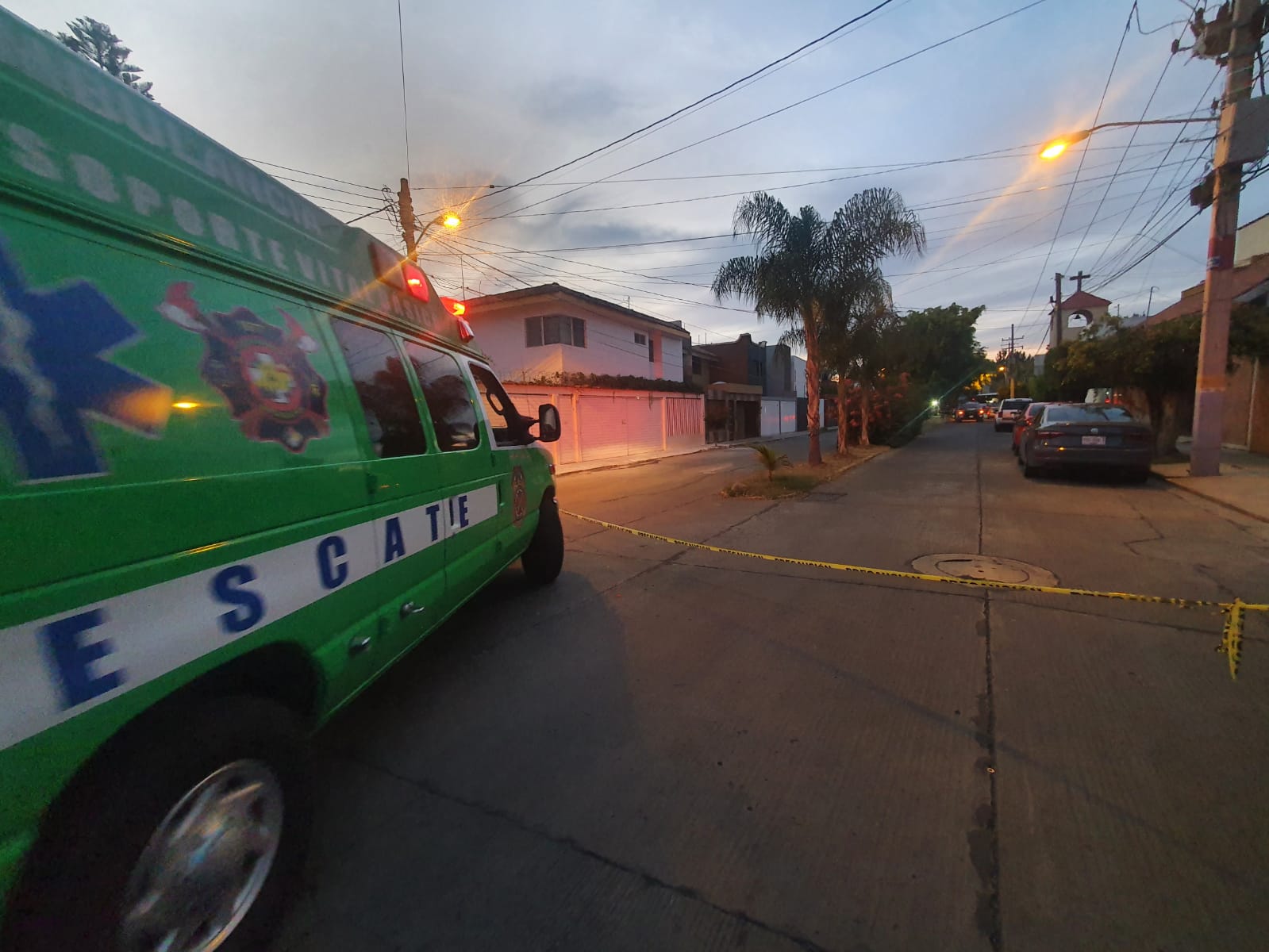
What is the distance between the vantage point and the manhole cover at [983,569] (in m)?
4.84

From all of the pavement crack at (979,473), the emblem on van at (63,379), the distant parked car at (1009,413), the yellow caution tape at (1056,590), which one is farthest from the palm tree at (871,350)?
the emblem on van at (63,379)

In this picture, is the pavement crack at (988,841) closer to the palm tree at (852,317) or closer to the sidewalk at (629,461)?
the palm tree at (852,317)

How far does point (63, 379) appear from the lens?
4.30 ft

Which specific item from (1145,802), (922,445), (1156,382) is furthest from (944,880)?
(922,445)

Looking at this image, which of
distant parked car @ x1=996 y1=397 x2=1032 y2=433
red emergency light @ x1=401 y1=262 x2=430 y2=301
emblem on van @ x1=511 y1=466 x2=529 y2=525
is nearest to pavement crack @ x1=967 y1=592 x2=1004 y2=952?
emblem on van @ x1=511 y1=466 x2=529 y2=525

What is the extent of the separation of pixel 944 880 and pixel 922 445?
20.8 m

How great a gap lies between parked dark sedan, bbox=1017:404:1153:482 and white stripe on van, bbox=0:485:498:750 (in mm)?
10746

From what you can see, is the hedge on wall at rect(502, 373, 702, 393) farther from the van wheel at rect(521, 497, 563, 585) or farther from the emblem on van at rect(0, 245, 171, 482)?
the emblem on van at rect(0, 245, 171, 482)

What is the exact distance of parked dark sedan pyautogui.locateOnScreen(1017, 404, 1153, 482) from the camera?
9070 mm

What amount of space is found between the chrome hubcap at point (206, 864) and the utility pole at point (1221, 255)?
42.9 feet

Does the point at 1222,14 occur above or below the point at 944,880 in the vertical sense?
above

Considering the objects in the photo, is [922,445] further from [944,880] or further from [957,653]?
[944,880]

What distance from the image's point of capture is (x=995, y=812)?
7.11 ft

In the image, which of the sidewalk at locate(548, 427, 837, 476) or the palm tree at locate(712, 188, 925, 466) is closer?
the palm tree at locate(712, 188, 925, 466)
